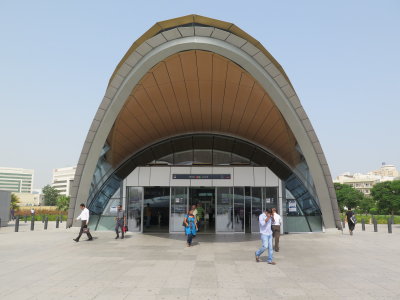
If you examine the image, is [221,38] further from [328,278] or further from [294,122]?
[328,278]

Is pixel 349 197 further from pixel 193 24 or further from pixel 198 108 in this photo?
pixel 193 24

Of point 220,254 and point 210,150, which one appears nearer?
point 220,254

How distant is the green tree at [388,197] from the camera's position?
6153 cm

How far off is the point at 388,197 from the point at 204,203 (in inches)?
2209

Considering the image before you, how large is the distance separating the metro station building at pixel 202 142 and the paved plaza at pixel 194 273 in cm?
640

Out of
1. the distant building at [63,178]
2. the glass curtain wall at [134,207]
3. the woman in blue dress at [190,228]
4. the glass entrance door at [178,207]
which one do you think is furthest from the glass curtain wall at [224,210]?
the distant building at [63,178]

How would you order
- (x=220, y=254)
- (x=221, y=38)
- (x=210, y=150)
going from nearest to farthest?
(x=220, y=254), (x=221, y=38), (x=210, y=150)

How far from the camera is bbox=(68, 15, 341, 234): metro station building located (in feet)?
46.8

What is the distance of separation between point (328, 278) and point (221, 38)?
1017 centimetres

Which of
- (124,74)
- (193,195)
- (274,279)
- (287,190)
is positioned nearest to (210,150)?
(193,195)

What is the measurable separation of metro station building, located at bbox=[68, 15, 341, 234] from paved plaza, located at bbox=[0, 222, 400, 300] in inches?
252

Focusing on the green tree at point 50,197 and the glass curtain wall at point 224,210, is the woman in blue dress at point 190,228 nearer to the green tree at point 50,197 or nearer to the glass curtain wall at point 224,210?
the glass curtain wall at point 224,210

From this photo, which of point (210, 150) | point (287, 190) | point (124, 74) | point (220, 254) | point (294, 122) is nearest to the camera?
point (220, 254)

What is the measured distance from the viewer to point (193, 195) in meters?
20.8
